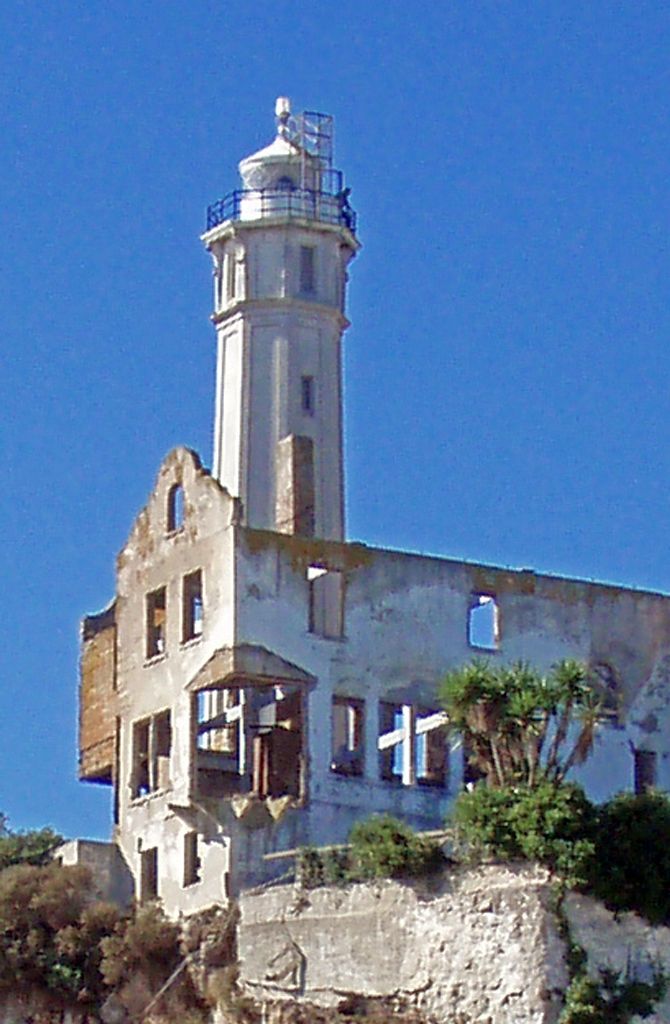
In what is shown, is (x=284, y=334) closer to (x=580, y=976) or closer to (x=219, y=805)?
(x=219, y=805)

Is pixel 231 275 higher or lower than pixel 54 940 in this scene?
higher

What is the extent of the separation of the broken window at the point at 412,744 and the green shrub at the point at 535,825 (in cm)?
1017

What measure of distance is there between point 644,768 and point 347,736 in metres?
6.23

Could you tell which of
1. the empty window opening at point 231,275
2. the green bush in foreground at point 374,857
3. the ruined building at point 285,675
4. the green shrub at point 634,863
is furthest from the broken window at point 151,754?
the empty window opening at point 231,275

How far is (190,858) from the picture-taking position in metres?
65.2

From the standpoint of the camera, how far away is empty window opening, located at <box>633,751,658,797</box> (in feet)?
226

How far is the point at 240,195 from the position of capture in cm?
8325

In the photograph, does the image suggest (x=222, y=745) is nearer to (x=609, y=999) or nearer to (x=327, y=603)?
(x=327, y=603)

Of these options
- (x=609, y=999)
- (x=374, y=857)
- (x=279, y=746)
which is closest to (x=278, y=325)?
(x=279, y=746)

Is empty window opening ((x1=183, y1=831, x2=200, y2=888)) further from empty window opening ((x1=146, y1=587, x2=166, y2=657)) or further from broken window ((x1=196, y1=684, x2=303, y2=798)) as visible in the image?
empty window opening ((x1=146, y1=587, x2=166, y2=657))

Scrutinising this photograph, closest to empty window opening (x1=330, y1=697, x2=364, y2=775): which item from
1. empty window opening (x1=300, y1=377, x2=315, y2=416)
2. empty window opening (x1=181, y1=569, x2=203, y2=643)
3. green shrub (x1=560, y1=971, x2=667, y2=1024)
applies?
empty window opening (x1=181, y1=569, x2=203, y2=643)

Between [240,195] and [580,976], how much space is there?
33026 mm

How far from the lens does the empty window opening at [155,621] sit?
68188 mm

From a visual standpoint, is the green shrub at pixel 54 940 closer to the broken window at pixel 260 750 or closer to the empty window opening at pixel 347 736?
the broken window at pixel 260 750
